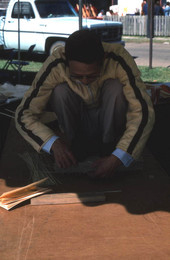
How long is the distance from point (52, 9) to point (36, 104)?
8.43 meters

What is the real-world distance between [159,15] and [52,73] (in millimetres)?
19086

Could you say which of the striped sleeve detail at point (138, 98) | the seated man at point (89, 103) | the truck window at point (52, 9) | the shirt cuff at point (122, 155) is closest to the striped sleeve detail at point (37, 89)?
the seated man at point (89, 103)

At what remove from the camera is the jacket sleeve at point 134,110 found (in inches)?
96.3

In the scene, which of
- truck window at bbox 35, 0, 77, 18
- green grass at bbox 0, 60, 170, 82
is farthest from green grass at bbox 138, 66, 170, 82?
truck window at bbox 35, 0, 77, 18

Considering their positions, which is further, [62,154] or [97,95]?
[97,95]

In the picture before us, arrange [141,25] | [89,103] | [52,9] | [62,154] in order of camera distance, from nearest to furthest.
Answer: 1. [62,154]
2. [89,103]
3. [52,9]
4. [141,25]

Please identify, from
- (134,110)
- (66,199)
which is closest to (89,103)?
(134,110)

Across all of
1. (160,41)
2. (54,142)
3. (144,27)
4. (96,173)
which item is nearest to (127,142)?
(96,173)

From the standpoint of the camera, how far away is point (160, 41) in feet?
59.5

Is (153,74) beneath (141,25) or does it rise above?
beneath

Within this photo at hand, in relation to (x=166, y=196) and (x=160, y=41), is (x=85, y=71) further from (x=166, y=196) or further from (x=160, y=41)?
(x=160, y=41)

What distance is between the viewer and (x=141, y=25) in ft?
67.6

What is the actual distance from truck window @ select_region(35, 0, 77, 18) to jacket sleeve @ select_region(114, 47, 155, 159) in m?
8.28

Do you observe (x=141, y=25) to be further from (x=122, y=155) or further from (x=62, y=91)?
(x=122, y=155)
